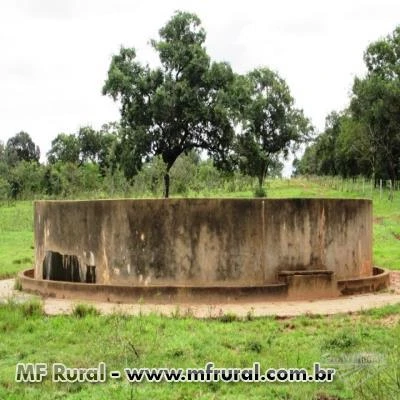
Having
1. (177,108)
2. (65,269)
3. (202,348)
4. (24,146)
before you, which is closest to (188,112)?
(177,108)

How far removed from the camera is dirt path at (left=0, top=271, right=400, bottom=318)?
24.5 feet

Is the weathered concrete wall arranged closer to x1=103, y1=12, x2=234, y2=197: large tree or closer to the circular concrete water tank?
the circular concrete water tank

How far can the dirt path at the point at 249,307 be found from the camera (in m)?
7.46

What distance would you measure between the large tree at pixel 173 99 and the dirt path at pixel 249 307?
2093 cm

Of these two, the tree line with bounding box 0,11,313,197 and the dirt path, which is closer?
the dirt path

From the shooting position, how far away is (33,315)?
721cm

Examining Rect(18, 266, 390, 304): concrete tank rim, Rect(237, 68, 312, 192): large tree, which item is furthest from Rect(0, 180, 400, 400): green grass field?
Rect(237, 68, 312, 192): large tree

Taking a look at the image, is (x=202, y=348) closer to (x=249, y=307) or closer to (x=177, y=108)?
(x=249, y=307)

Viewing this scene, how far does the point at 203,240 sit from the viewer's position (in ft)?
28.1

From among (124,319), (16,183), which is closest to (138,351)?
(124,319)

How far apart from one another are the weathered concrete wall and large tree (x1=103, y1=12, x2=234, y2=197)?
20190 millimetres

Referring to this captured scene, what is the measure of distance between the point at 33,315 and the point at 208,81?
77.9 feet

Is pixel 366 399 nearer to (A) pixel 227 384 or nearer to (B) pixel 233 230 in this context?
(A) pixel 227 384

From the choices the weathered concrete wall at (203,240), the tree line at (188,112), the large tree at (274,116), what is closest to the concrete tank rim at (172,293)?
the weathered concrete wall at (203,240)
